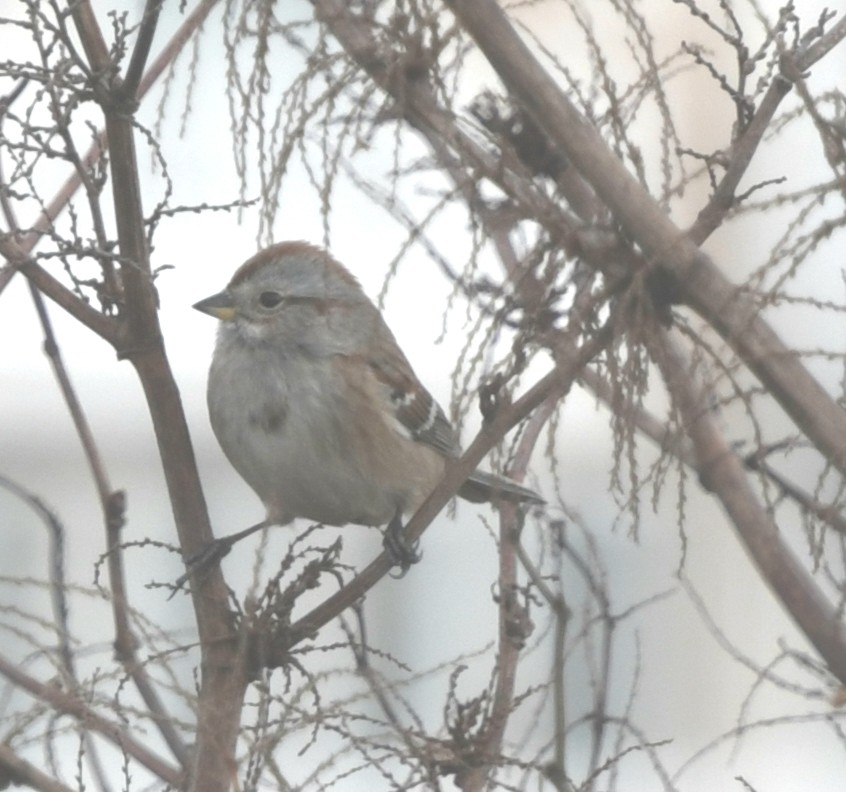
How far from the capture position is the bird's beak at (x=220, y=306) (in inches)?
163

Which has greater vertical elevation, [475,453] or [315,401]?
[315,401]

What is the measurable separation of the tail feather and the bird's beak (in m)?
0.76

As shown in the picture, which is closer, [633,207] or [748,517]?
[633,207]

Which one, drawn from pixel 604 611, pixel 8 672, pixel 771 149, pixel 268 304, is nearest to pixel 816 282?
pixel 771 149

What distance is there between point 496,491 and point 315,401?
63.6 inches

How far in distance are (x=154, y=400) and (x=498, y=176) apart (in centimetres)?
77

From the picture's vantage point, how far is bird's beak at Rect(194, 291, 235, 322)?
415 cm

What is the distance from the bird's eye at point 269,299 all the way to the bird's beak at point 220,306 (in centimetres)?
8

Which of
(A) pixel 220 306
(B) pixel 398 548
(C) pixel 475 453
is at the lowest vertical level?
(C) pixel 475 453

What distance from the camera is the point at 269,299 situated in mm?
4207

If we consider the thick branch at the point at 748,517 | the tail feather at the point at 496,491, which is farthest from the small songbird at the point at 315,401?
the thick branch at the point at 748,517

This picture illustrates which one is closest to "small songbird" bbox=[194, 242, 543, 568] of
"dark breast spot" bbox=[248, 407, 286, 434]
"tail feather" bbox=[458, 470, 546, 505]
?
"dark breast spot" bbox=[248, 407, 286, 434]

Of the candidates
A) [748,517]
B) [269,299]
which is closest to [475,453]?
[748,517]

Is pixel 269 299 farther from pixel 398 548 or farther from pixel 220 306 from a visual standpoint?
pixel 398 548
